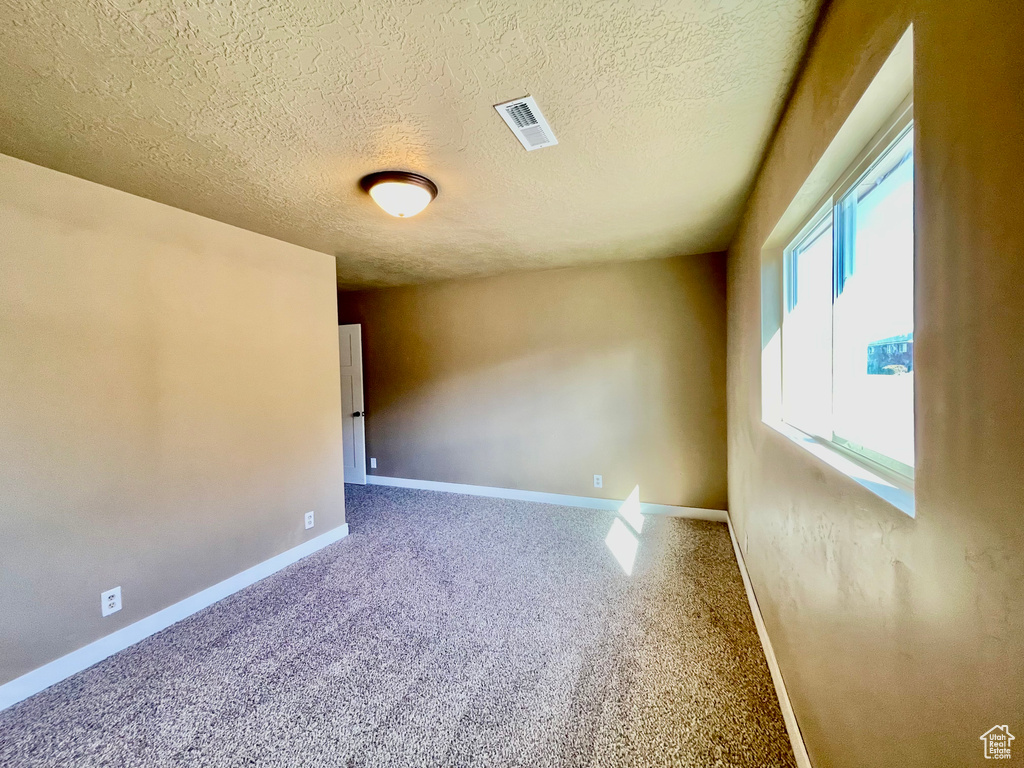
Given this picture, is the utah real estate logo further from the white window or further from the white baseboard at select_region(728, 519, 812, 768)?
the white baseboard at select_region(728, 519, 812, 768)

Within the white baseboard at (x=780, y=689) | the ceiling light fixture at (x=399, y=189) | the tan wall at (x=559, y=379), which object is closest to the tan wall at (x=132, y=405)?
the ceiling light fixture at (x=399, y=189)

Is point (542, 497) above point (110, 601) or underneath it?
underneath

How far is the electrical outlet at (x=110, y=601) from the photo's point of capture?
1.99 m

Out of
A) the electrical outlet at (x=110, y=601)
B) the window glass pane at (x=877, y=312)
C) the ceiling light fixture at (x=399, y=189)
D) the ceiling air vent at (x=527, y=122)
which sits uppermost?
the ceiling air vent at (x=527, y=122)

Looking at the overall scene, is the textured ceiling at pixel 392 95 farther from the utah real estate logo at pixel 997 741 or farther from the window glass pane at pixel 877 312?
the utah real estate logo at pixel 997 741

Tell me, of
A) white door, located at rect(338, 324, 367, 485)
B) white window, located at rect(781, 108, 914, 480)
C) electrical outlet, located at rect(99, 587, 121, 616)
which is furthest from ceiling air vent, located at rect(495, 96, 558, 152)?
white door, located at rect(338, 324, 367, 485)

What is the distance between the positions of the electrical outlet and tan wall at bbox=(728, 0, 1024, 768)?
308 cm

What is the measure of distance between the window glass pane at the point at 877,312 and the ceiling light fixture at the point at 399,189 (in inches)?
68.0

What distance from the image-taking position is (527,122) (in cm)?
155

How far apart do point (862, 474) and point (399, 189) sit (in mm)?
2085

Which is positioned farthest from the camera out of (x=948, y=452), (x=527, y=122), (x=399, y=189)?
(x=399, y=189)

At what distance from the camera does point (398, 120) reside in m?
1.52

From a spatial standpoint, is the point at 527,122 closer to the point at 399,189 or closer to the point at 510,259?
the point at 399,189

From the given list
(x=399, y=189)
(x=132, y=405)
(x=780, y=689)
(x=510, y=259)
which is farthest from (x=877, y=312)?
(x=132, y=405)
